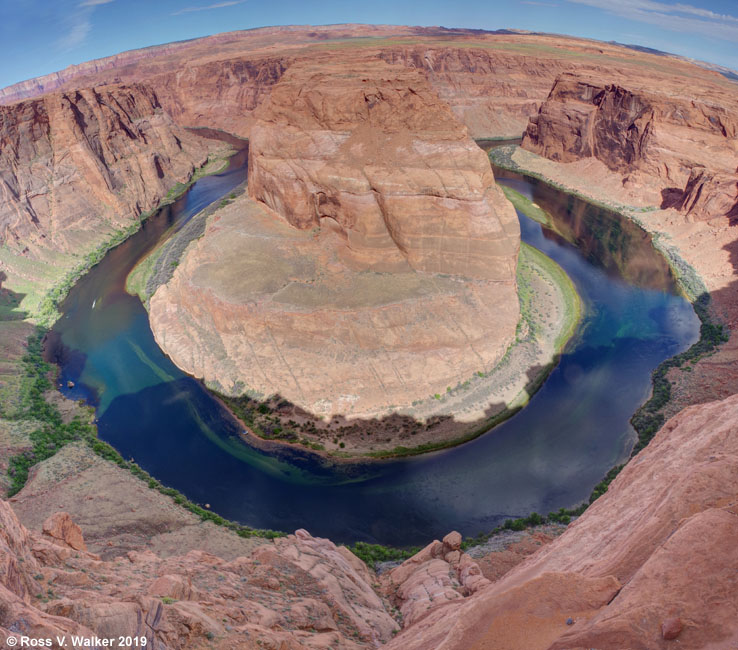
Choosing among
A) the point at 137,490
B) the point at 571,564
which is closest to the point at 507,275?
the point at 571,564

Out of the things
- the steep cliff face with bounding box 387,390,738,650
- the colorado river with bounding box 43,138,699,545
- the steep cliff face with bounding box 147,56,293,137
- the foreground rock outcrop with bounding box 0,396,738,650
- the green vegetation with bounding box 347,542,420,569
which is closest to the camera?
the steep cliff face with bounding box 387,390,738,650

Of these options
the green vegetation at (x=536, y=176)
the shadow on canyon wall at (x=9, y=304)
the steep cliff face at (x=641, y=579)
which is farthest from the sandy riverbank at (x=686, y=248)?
the shadow on canyon wall at (x=9, y=304)

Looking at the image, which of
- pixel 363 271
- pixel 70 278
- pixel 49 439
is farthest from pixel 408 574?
pixel 70 278

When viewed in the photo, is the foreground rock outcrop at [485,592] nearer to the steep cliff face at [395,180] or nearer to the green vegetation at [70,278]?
the steep cliff face at [395,180]

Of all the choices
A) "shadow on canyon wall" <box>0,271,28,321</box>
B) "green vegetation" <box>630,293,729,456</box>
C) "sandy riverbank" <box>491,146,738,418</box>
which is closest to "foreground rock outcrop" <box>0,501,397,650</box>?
"green vegetation" <box>630,293,729,456</box>

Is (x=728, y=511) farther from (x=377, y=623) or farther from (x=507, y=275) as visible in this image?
(x=507, y=275)

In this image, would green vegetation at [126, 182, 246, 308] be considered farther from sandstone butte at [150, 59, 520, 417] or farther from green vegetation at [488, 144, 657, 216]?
green vegetation at [488, 144, 657, 216]
